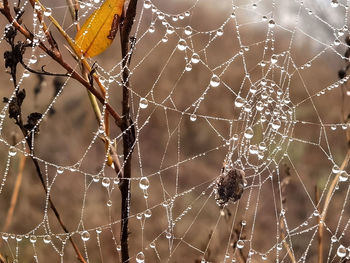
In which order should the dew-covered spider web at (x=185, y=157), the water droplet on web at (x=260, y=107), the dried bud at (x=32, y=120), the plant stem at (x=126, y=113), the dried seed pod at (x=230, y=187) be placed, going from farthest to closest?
the dew-covered spider web at (x=185, y=157), the water droplet on web at (x=260, y=107), the dried seed pod at (x=230, y=187), the dried bud at (x=32, y=120), the plant stem at (x=126, y=113)

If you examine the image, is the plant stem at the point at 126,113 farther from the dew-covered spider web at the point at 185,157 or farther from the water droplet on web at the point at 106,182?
the dew-covered spider web at the point at 185,157

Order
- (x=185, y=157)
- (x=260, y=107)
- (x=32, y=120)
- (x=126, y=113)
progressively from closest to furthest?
(x=126, y=113), (x=32, y=120), (x=260, y=107), (x=185, y=157)

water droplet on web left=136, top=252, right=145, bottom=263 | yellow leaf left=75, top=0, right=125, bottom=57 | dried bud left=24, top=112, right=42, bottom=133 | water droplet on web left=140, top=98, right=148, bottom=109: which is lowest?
water droplet on web left=136, top=252, right=145, bottom=263

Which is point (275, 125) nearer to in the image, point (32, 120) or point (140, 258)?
point (140, 258)

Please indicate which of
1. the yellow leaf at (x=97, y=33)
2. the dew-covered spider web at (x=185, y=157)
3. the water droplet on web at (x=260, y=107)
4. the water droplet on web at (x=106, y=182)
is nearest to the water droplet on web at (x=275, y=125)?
the water droplet on web at (x=260, y=107)

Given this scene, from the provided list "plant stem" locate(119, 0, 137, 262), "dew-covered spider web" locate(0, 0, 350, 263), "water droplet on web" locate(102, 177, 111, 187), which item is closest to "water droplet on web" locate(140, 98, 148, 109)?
"water droplet on web" locate(102, 177, 111, 187)

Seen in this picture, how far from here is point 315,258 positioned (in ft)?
7.06

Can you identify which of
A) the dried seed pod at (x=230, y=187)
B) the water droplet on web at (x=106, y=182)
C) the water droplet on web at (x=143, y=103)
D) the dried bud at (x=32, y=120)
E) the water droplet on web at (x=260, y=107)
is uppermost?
the water droplet on web at (x=260, y=107)

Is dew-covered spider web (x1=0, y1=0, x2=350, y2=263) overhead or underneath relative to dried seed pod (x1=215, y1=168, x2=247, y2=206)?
overhead

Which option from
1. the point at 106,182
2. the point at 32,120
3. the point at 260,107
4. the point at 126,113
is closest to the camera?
the point at 126,113

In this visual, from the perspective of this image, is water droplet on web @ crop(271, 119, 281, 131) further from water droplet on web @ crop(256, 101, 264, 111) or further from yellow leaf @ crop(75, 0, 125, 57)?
yellow leaf @ crop(75, 0, 125, 57)

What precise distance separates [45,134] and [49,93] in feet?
1.27

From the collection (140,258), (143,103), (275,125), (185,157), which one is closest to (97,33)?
(143,103)

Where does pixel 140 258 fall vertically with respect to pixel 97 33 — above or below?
below
